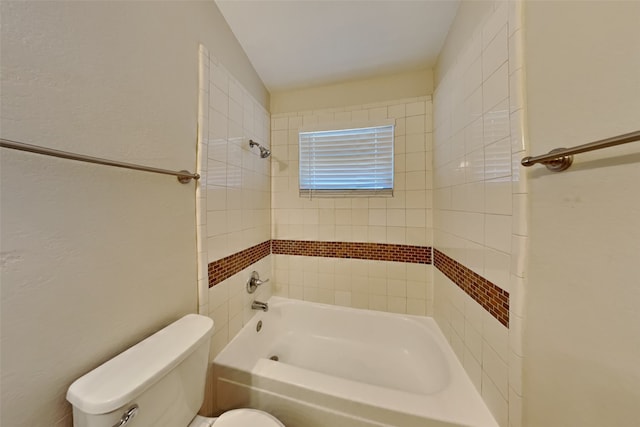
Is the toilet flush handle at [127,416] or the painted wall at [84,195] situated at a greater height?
the painted wall at [84,195]

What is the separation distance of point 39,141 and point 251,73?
1367mm

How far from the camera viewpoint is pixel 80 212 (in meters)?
0.58

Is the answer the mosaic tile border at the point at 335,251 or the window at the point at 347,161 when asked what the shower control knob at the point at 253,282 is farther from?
the window at the point at 347,161

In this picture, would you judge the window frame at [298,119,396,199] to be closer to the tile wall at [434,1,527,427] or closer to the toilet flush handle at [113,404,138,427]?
the tile wall at [434,1,527,427]

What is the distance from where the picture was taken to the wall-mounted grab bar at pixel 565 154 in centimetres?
39

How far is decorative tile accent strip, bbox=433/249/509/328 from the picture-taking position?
777 millimetres

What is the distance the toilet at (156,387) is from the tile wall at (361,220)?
3.33 ft

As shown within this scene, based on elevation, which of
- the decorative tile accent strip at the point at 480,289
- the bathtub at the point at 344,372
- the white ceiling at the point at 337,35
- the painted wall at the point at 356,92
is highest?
the white ceiling at the point at 337,35

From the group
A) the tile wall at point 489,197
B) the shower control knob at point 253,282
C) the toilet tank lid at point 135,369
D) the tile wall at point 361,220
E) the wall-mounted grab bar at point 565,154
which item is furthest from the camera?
the tile wall at point 361,220

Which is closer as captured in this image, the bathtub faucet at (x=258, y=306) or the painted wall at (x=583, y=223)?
the painted wall at (x=583, y=223)

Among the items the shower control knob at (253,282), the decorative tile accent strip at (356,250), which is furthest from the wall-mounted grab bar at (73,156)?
the decorative tile accent strip at (356,250)

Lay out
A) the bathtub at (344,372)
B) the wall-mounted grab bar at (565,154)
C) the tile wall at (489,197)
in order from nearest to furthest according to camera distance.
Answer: the wall-mounted grab bar at (565,154) → the tile wall at (489,197) → the bathtub at (344,372)

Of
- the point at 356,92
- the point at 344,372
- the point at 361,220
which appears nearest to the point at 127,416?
the point at 344,372

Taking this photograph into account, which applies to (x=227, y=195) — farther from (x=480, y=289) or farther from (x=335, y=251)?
(x=480, y=289)
